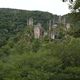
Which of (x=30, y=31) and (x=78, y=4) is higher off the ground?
(x=78, y=4)

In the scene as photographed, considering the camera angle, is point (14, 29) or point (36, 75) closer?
point (36, 75)

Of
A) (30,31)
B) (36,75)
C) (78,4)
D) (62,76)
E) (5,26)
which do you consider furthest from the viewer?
(5,26)

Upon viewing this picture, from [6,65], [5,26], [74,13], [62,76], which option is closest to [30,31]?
[5,26]

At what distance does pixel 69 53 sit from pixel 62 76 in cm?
A: 291

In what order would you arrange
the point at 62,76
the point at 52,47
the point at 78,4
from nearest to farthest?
the point at 78,4
the point at 62,76
the point at 52,47

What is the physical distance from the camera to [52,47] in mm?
24047

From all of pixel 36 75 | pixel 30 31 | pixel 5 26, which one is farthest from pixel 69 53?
pixel 5 26

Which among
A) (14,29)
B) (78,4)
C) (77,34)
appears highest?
(78,4)

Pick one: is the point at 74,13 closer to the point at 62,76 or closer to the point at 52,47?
the point at 62,76

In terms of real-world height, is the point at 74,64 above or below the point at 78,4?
below

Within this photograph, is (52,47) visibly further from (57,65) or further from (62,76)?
(62,76)

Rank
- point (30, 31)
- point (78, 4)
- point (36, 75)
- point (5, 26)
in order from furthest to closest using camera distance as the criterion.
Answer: point (5, 26) < point (30, 31) < point (36, 75) < point (78, 4)

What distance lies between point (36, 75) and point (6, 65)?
334 cm

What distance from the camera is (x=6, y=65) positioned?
24.8m
